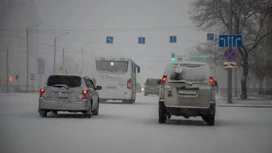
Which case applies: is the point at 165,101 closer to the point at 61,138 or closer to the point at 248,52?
the point at 61,138

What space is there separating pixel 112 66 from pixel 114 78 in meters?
0.94

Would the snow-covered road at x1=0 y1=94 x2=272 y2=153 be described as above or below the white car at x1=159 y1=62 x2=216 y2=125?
below

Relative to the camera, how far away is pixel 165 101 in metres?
18.7

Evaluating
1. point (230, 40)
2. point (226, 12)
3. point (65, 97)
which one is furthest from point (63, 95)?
point (226, 12)

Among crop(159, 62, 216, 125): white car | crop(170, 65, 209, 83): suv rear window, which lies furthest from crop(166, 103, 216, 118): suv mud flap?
crop(170, 65, 209, 83): suv rear window

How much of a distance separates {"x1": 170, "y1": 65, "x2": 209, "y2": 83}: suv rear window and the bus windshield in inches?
766

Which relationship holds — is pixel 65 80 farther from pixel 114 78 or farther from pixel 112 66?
pixel 112 66

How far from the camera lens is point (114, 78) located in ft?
124

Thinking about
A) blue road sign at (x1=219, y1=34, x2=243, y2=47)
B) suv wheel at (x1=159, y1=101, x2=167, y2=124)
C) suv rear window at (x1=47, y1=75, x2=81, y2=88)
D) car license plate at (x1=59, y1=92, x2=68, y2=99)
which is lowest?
suv wheel at (x1=159, y1=101, x2=167, y2=124)

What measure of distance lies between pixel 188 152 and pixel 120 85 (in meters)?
26.3

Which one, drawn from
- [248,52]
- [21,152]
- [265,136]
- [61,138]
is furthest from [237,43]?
[21,152]

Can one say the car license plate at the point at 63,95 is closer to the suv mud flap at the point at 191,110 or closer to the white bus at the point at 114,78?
the suv mud flap at the point at 191,110

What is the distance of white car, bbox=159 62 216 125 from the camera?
18531mm

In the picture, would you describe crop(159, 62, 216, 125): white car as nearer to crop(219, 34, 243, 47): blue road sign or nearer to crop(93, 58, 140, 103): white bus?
crop(93, 58, 140, 103): white bus
